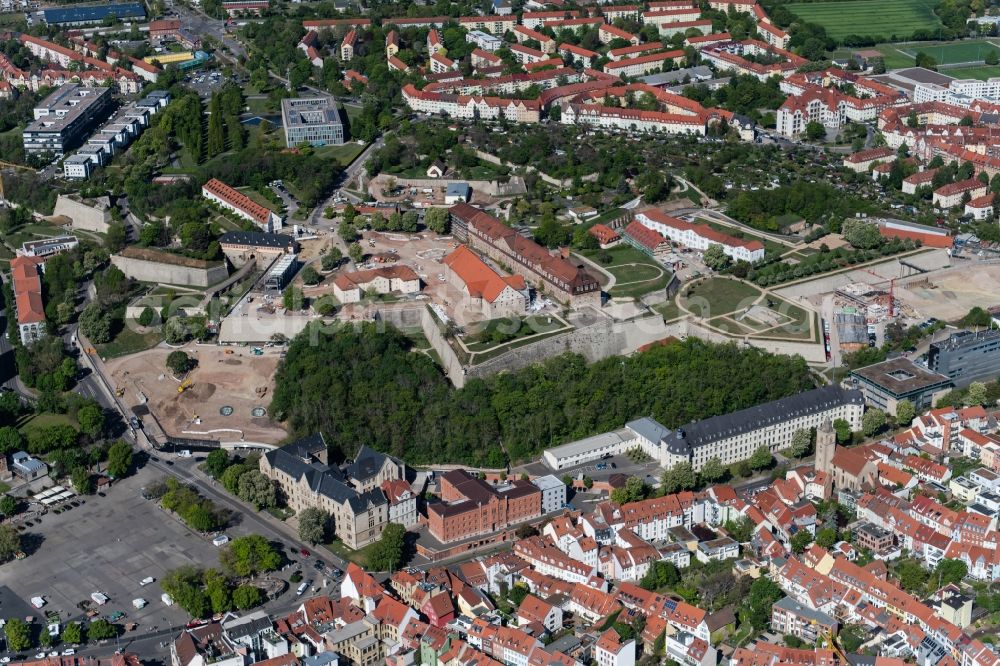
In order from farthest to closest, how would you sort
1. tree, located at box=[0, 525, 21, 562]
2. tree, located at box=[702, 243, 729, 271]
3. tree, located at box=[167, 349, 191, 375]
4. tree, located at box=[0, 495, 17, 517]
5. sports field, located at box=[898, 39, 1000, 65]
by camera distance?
sports field, located at box=[898, 39, 1000, 65] < tree, located at box=[702, 243, 729, 271] < tree, located at box=[167, 349, 191, 375] < tree, located at box=[0, 495, 17, 517] < tree, located at box=[0, 525, 21, 562]

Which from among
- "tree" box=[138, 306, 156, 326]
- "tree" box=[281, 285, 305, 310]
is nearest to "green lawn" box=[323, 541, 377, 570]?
"tree" box=[281, 285, 305, 310]

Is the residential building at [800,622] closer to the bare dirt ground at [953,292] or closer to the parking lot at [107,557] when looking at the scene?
the parking lot at [107,557]

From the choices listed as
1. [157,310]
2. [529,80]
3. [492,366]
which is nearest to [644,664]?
[492,366]

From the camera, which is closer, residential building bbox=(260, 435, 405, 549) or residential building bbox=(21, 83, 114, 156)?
residential building bbox=(260, 435, 405, 549)


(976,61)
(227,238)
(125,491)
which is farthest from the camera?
(976,61)

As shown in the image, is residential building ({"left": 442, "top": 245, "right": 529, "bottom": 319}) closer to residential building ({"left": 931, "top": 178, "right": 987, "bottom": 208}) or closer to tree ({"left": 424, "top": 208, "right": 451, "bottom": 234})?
tree ({"left": 424, "top": 208, "right": 451, "bottom": 234})

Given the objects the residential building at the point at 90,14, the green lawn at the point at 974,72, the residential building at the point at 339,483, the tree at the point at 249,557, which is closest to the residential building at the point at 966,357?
the residential building at the point at 339,483

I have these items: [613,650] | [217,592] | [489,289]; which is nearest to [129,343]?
[489,289]

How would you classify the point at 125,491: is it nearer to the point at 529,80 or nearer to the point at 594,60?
the point at 529,80
